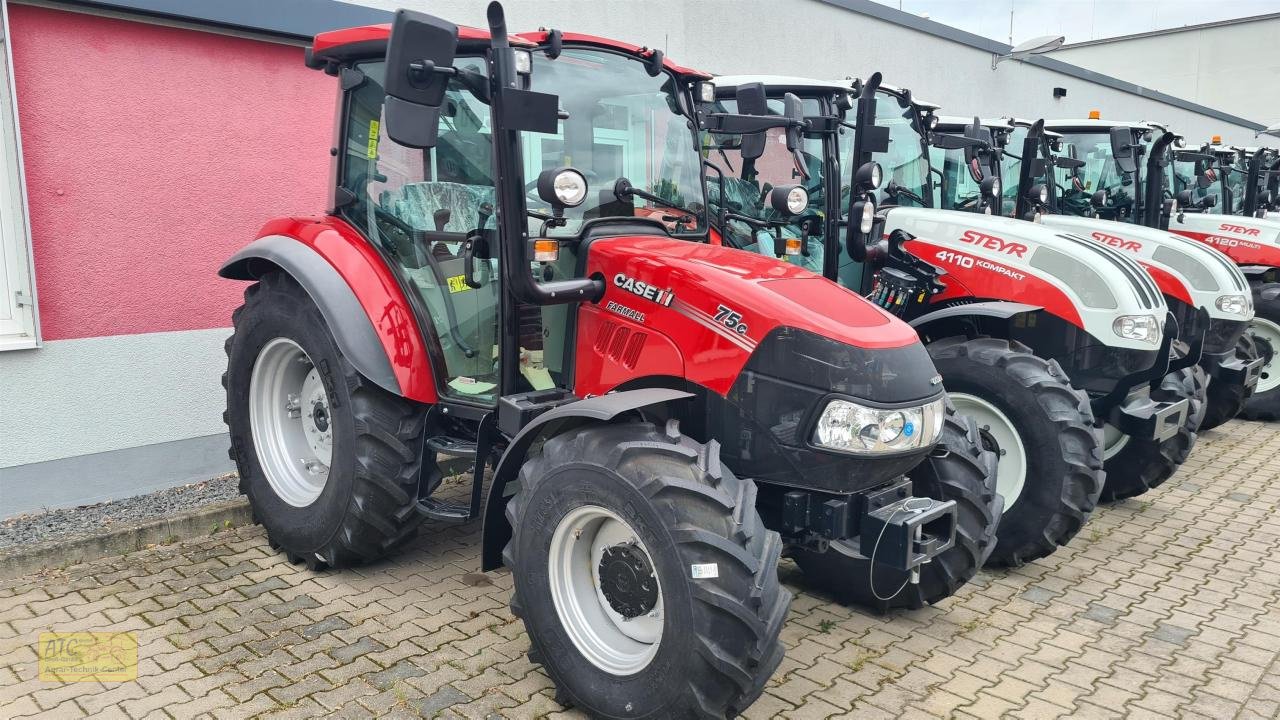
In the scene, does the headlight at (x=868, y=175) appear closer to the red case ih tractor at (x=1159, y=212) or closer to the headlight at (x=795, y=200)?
the headlight at (x=795, y=200)

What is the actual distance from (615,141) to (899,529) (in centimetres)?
189

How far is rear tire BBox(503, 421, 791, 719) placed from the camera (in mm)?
2830

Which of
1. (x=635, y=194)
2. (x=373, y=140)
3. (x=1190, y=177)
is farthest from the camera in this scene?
(x=1190, y=177)

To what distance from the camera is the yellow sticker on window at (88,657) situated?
3539 millimetres

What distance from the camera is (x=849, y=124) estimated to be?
6.07 metres

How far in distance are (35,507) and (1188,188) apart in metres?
12.3

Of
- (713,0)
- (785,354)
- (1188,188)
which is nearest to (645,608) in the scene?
(785,354)

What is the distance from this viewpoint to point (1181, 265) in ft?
23.0

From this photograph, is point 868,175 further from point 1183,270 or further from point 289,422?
point 1183,270

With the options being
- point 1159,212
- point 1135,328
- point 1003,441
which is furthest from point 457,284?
point 1159,212

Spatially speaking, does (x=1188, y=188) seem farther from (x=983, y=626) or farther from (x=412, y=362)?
(x=412, y=362)

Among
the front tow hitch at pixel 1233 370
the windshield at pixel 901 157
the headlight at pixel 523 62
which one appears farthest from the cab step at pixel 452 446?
the front tow hitch at pixel 1233 370

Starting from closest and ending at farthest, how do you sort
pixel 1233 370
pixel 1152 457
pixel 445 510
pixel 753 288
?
pixel 753 288, pixel 445 510, pixel 1152 457, pixel 1233 370

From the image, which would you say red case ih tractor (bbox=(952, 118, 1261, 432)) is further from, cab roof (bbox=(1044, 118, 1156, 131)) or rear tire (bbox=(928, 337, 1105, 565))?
rear tire (bbox=(928, 337, 1105, 565))
